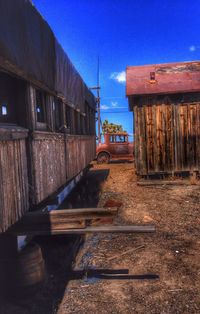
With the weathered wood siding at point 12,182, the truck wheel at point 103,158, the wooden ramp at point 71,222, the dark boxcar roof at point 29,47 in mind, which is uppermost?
the dark boxcar roof at point 29,47

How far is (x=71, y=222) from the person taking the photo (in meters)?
4.23

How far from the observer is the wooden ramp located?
420 centimetres

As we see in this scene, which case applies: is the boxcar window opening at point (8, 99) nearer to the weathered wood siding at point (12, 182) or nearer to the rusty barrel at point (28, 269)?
the weathered wood siding at point (12, 182)

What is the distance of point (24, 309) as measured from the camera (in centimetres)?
406

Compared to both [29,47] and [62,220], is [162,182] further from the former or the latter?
[29,47]

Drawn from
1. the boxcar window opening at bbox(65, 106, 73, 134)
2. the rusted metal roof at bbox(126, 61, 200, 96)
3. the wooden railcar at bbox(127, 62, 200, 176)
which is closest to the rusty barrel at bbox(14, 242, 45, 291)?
the boxcar window opening at bbox(65, 106, 73, 134)

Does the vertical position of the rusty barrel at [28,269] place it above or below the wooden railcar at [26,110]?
below

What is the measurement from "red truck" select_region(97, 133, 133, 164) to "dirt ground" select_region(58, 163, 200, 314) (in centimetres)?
1547

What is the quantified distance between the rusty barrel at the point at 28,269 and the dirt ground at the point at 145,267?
0.49m

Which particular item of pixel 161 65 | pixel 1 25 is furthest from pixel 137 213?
pixel 161 65

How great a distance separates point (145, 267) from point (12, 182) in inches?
108

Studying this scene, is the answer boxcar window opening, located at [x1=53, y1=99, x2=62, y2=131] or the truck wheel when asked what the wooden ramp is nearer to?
boxcar window opening, located at [x1=53, y1=99, x2=62, y2=131]

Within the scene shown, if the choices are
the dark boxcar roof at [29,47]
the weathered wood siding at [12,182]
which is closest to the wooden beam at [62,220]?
the weathered wood siding at [12,182]

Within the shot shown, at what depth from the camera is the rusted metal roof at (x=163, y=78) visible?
12.9 m
